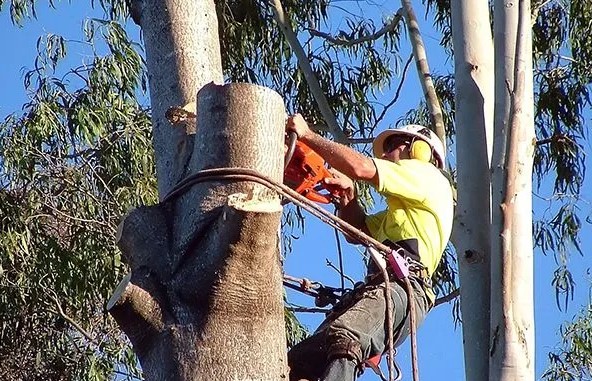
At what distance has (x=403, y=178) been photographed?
3568 millimetres

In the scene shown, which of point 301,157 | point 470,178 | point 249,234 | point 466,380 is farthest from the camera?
point 470,178

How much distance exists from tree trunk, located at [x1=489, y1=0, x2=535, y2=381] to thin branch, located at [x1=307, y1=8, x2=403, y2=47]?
2.94 m

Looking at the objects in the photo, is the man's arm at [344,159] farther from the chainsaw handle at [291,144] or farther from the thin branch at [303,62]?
the thin branch at [303,62]

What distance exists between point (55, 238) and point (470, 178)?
3.86 metres

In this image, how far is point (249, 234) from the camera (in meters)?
2.30

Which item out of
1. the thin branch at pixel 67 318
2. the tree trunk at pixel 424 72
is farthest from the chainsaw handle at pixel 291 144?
the thin branch at pixel 67 318

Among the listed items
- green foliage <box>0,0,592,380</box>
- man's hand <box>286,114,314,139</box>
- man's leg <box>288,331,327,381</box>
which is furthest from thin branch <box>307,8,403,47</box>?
man's hand <box>286,114,314,139</box>

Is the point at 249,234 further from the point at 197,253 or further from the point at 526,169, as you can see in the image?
the point at 526,169

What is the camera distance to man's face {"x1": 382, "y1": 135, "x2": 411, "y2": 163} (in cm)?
395

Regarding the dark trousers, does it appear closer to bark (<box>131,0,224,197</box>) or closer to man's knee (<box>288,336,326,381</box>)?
man's knee (<box>288,336,326,381</box>)

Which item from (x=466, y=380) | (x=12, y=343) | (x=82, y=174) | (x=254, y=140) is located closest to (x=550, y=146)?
(x=82, y=174)

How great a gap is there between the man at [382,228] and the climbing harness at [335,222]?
8 centimetres

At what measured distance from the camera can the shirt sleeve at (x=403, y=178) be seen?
347cm

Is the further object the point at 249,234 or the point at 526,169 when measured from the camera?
the point at 526,169
